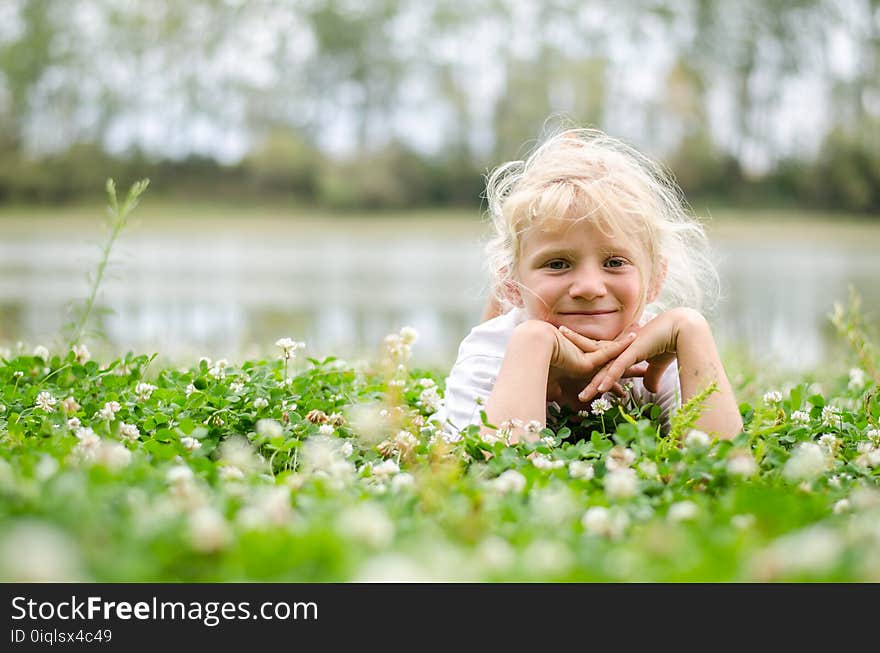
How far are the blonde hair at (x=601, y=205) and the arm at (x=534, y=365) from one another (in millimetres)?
367

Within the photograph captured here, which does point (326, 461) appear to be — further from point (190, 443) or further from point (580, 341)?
point (580, 341)

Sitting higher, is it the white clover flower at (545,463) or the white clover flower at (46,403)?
the white clover flower at (46,403)

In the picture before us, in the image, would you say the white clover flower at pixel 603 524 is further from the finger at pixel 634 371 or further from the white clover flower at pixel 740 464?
the finger at pixel 634 371

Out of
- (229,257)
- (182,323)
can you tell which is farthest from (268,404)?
(229,257)

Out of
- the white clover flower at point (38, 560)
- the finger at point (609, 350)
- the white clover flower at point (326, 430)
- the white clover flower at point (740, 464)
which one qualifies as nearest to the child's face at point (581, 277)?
the finger at point (609, 350)

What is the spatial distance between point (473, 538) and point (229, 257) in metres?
18.9

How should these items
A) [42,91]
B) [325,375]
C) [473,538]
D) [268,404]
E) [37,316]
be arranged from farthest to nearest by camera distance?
[42,91]
[37,316]
[325,375]
[268,404]
[473,538]

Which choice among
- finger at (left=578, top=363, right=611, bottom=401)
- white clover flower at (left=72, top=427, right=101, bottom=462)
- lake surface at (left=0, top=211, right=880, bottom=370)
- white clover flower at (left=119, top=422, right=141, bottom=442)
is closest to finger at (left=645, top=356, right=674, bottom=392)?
finger at (left=578, top=363, right=611, bottom=401)

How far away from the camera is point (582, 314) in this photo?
3186 mm

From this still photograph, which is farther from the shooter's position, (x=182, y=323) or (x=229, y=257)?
(x=229, y=257)

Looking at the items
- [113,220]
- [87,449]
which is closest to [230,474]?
[87,449]

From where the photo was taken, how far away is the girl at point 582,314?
296cm
